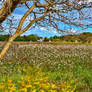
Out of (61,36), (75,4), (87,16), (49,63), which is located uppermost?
(75,4)

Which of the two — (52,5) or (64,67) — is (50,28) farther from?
(64,67)

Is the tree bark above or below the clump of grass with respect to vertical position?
above

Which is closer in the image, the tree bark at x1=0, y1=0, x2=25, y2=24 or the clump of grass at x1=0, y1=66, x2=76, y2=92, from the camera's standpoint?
the clump of grass at x1=0, y1=66, x2=76, y2=92

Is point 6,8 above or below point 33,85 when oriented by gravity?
above

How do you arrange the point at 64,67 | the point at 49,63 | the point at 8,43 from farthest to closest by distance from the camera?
the point at 49,63
the point at 64,67
the point at 8,43

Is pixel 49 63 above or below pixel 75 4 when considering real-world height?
below

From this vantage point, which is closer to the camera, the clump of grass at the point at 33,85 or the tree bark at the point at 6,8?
the clump of grass at the point at 33,85

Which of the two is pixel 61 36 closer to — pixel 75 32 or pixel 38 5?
Result: pixel 75 32

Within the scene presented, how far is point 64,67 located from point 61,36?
4.59m

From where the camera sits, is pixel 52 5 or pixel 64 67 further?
pixel 64 67

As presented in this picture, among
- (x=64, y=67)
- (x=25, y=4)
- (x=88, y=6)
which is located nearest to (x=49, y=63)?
(x=64, y=67)

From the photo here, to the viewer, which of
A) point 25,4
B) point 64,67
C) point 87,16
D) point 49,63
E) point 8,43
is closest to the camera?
point 8,43

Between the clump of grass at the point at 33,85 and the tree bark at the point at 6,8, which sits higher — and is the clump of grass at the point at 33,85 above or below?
below

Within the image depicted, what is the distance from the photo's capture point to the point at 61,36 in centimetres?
477
